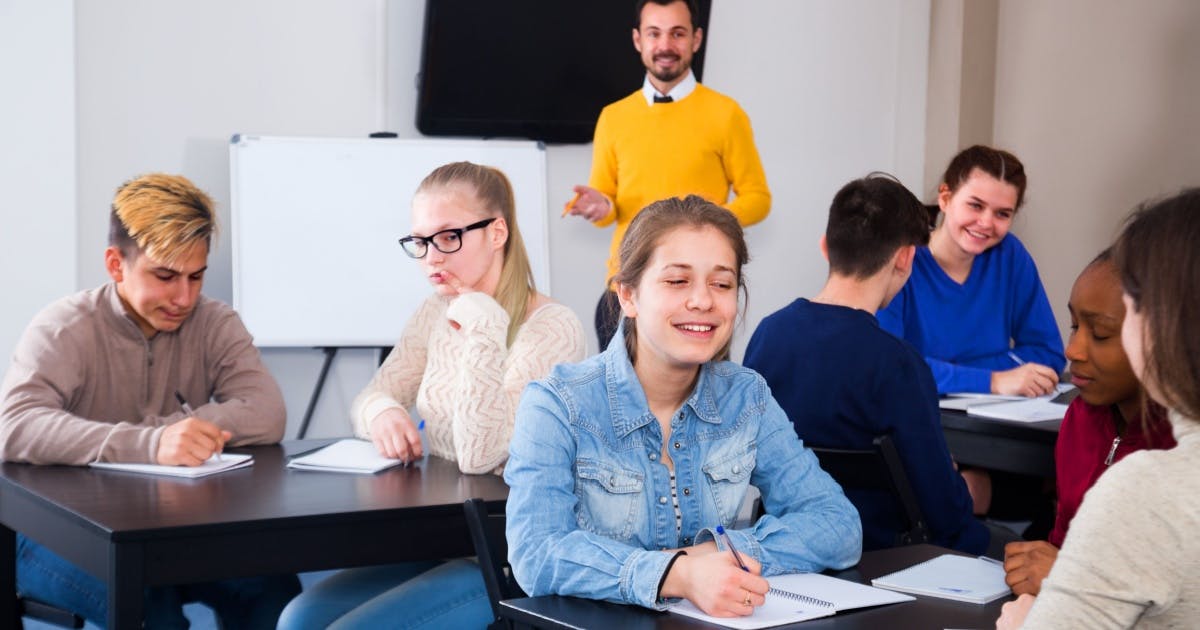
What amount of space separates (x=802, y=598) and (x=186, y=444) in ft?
4.22

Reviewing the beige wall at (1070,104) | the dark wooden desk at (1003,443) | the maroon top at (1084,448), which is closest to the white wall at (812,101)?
the beige wall at (1070,104)

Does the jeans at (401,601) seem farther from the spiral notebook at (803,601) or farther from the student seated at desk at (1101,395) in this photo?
the student seated at desk at (1101,395)

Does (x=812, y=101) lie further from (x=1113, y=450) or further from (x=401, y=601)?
(x=401, y=601)

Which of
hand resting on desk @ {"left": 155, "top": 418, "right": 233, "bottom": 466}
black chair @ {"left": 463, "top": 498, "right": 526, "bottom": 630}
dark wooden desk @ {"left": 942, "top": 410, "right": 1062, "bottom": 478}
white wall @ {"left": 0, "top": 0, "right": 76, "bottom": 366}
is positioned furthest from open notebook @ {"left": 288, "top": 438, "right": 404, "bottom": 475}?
white wall @ {"left": 0, "top": 0, "right": 76, "bottom": 366}

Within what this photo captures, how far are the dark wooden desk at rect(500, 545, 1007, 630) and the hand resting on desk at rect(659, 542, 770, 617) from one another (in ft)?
0.09

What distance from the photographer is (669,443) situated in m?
1.77

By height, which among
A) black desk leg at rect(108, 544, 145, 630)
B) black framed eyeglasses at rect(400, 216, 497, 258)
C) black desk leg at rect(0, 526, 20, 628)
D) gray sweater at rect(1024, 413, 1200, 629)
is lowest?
black desk leg at rect(0, 526, 20, 628)

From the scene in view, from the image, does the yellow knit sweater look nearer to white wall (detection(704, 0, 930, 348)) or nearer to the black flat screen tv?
the black flat screen tv

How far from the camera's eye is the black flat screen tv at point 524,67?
4.62 metres

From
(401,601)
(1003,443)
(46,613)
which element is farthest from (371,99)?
(401,601)

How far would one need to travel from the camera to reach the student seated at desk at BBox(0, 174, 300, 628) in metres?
2.33

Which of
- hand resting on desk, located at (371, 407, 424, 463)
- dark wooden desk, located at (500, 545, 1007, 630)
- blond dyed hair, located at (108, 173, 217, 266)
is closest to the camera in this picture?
dark wooden desk, located at (500, 545, 1007, 630)

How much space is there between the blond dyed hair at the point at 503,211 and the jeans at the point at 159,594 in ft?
2.43

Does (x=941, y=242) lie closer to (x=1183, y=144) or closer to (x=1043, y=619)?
(x=1183, y=144)
